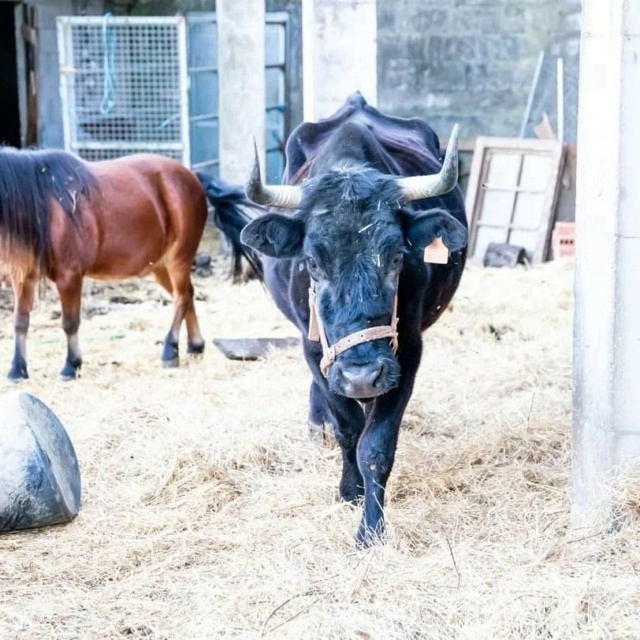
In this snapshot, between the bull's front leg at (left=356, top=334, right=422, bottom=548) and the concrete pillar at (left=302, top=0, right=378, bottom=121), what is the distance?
431 centimetres

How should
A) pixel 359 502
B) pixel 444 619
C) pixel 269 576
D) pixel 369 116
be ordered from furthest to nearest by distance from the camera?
pixel 369 116
pixel 359 502
pixel 269 576
pixel 444 619

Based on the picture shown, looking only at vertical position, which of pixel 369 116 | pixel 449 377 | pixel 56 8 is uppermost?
pixel 56 8

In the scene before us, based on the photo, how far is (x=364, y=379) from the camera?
388 cm

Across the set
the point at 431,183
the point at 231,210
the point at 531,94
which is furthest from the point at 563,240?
the point at 431,183

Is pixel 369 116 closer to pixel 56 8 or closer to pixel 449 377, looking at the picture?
pixel 449 377

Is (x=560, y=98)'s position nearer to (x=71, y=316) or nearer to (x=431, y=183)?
(x=71, y=316)

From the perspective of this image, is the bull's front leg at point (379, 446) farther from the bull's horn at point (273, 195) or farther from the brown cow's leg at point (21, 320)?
the brown cow's leg at point (21, 320)

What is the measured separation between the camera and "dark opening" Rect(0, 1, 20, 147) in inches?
582

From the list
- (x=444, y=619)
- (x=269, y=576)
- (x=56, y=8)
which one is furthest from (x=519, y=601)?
(x=56, y=8)

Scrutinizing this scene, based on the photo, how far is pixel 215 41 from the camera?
44.8 feet

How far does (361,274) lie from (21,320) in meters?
4.13

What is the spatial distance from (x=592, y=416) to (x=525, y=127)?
9636 millimetres

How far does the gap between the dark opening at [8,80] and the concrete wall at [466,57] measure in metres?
4.87

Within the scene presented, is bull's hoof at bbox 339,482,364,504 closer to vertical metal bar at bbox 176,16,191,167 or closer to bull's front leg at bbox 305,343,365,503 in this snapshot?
bull's front leg at bbox 305,343,365,503
